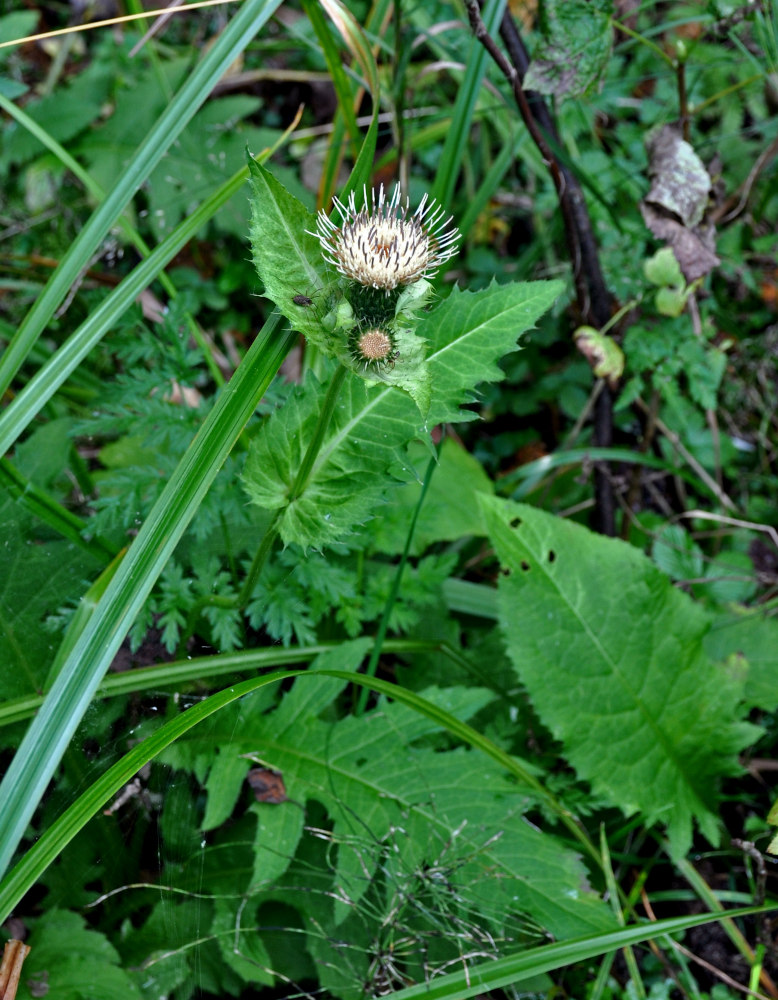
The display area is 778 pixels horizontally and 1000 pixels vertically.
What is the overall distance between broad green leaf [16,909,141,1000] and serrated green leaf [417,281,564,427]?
1292mm

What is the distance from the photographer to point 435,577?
2.05 metres

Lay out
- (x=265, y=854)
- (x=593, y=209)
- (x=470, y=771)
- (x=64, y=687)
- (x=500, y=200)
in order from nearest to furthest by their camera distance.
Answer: (x=64, y=687)
(x=265, y=854)
(x=470, y=771)
(x=593, y=209)
(x=500, y=200)

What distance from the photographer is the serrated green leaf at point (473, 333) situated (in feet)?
4.84

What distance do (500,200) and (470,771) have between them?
2353 millimetres

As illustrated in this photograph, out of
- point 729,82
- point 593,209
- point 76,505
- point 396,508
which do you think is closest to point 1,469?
point 76,505

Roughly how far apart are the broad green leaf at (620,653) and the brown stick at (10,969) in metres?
1.19

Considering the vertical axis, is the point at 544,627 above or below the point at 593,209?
below

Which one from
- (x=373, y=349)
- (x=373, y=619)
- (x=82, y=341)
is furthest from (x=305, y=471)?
(x=373, y=619)

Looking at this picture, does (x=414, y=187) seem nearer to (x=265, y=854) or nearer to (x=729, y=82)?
(x=729, y=82)

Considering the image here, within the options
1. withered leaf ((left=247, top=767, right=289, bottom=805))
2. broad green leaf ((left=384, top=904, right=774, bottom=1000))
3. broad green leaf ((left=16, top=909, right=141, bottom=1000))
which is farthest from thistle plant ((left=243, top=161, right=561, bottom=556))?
broad green leaf ((left=16, top=909, right=141, bottom=1000))

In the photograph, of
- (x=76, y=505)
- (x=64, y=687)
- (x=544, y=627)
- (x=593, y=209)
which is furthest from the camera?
(x=593, y=209)

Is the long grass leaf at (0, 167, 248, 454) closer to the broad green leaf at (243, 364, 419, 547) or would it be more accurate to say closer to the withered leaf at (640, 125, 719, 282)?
the broad green leaf at (243, 364, 419, 547)

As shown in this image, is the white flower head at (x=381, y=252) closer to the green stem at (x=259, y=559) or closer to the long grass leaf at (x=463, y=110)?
the green stem at (x=259, y=559)

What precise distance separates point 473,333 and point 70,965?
59.2 inches
